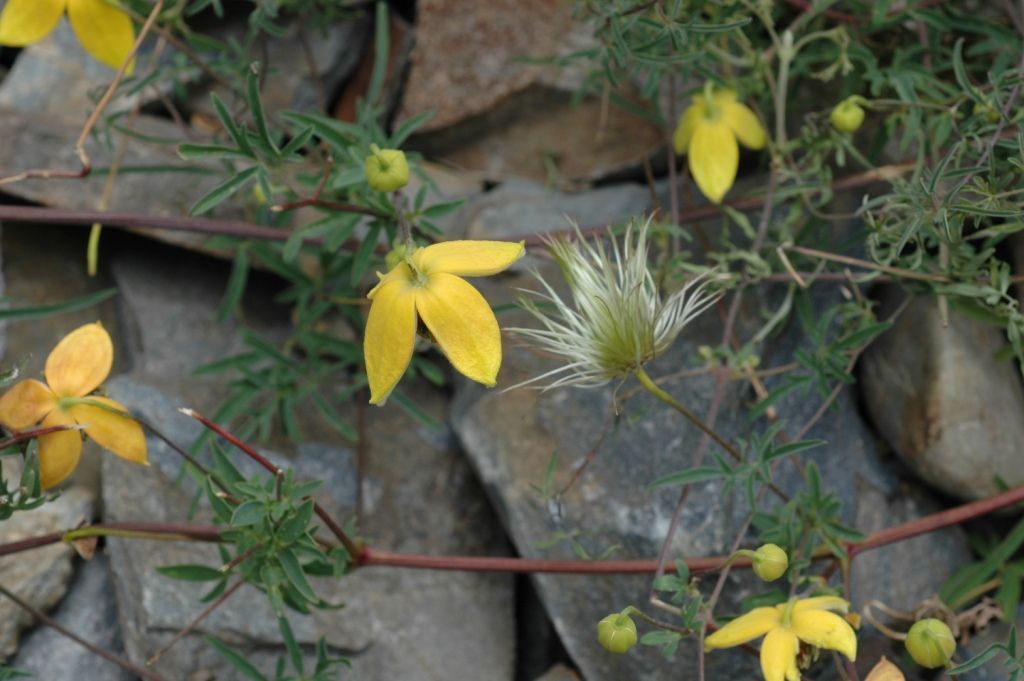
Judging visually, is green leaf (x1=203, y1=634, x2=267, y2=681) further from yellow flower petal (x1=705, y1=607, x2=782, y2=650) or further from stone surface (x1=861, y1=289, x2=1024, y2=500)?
stone surface (x1=861, y1=289, x2=1024, y2=500)

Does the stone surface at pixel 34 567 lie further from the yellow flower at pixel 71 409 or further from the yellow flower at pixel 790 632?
the yellow flower at pixel 790 632

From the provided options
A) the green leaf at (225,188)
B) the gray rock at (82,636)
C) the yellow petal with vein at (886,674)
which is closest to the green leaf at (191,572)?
the gray rock at (82,636)

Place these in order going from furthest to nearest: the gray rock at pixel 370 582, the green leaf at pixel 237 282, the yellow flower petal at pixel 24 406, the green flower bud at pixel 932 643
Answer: the green leaf at pixel 237 282, the gray rock at pixel 370 582, the yellow flower petal at pixel 24 406, the green flower bud at pixel 932 643

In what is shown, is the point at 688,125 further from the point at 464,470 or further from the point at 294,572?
the point at 294,572

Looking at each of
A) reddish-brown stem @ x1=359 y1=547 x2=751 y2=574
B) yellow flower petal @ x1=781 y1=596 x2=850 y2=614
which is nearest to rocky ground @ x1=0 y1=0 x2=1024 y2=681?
reddish-brown stem @ x1=359 y1=547 x2=751 y2=574

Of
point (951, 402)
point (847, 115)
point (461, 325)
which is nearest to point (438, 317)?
point (461, 325)

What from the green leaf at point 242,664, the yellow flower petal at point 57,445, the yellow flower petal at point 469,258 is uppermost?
the yellow flower petal at point 469,258

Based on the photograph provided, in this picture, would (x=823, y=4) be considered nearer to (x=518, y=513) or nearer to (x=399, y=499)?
(x=518, y=513)
